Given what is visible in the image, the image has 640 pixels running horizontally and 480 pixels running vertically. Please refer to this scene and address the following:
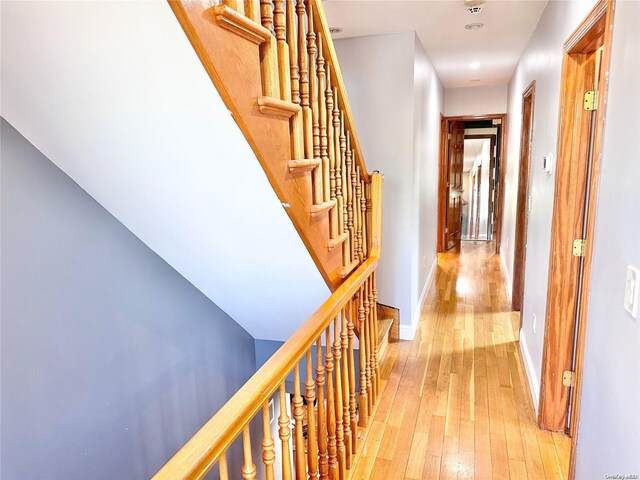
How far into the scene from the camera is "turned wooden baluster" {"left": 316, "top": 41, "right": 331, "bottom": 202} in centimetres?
166

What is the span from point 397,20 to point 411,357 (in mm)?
2402

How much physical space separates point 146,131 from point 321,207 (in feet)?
2.34

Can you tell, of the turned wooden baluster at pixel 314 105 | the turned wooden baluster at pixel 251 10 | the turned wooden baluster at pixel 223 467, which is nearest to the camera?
the turned wooden baluster at pixel 223 467

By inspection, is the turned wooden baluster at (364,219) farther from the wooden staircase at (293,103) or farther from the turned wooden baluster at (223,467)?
the turned wooden baluster at (223,467)

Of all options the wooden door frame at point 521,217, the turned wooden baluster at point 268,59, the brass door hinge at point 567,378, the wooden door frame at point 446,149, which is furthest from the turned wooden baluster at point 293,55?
the wooden door frame at point 446,149

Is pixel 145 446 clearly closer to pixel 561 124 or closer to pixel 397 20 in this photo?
pixel 561 124

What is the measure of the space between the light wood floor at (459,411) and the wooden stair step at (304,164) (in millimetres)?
1435

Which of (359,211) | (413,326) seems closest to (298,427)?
(359,211)

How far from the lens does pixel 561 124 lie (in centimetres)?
207

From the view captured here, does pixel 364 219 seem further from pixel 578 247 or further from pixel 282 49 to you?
pixel 282 49

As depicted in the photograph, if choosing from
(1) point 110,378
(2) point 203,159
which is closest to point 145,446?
(1) point 110,378

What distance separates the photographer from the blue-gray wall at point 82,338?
4.85 feet

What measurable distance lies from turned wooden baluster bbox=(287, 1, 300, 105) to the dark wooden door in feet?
16.9


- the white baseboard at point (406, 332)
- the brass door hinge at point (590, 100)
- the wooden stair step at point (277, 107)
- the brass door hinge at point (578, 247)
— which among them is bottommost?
the white baseboard at point (406, 332)
